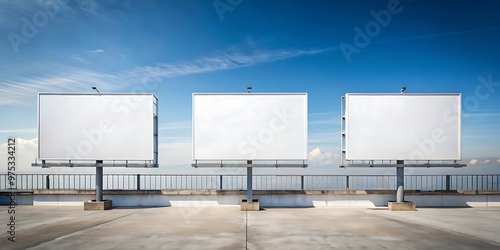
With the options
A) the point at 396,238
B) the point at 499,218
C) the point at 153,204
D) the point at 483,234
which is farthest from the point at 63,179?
the point at 499,218

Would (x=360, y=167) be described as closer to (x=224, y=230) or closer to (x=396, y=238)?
(x=396, y=238)

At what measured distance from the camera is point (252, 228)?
11.1 m

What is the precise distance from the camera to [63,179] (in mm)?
17688

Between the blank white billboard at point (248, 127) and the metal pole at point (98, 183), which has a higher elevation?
the blank white billboard at point (248, 127)

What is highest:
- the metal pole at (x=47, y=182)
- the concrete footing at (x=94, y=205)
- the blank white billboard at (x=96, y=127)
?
the blank white billboard at (x=96, y=127)

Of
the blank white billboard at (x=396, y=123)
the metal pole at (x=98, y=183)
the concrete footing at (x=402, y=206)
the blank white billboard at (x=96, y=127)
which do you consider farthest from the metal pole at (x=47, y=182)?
the concrete footing at (x=402, y=206)

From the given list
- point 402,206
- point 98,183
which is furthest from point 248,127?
point 402,206

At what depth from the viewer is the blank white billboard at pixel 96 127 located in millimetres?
15523

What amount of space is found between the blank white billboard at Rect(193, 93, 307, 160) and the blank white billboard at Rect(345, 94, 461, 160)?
8.89 ft

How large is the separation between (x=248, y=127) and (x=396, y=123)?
7511mm

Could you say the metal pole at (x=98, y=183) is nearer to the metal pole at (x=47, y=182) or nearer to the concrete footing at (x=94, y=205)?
the concrete footing at (x=94, y=205)

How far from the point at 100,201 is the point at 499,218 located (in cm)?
1881

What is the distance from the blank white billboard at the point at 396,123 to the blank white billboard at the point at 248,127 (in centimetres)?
271

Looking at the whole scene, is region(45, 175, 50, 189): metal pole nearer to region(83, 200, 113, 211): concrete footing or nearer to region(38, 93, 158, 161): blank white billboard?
region(38, 93, 158, 161): blank white billboard
